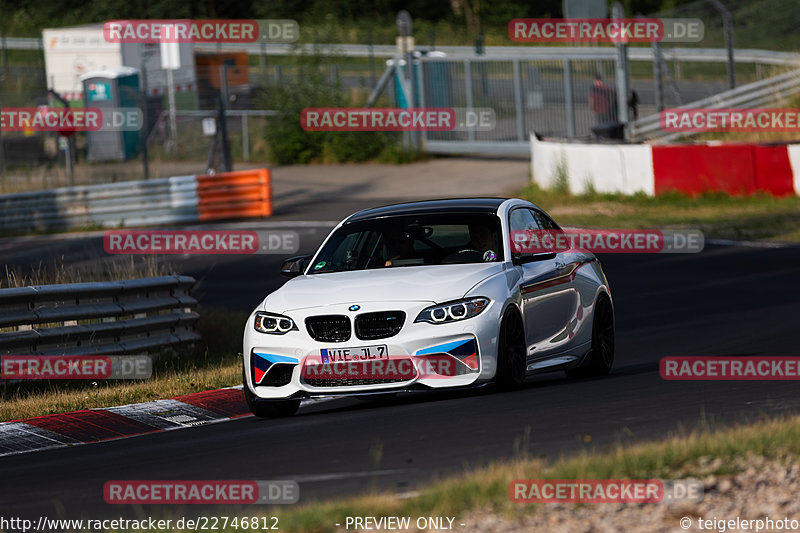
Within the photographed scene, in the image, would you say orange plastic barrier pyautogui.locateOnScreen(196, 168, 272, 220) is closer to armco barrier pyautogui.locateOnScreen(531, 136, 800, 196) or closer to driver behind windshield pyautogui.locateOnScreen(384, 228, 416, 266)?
armco barrier pyautogui.locateOnScreen(531, 136, 800, 196)

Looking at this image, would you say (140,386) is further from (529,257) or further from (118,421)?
(529,257)

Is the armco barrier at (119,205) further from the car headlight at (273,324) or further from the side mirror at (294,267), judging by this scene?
the car headlight at (273,324)

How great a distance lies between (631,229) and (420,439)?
16.0 m

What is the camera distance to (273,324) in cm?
990

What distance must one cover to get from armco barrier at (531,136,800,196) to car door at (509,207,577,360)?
14824 millimetres

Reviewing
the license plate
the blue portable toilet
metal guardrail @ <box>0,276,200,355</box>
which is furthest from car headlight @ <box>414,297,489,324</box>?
the blue portable toilet

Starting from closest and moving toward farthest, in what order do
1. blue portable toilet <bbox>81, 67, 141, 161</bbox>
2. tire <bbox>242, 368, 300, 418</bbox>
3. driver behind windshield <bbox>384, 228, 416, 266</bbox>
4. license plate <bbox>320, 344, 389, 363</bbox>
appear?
license plate <bbox>320, 344, 389, 363</bbox>, tire <bbox>242, 368, 300, 418</bbox>, driver behind windshield <bbox>384, 228, 416, 266</bbox>, blue portable toilet <bbox>81, 67, 141, 161</bbox>

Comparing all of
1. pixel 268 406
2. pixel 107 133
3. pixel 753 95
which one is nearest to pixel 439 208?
pixel 268 406

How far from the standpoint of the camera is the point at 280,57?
59062 millimetres

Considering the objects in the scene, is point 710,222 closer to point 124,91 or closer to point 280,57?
point 124,91

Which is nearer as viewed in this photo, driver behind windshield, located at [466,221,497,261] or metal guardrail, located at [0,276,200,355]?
driver behind windshield, located at [466,221,497,261]

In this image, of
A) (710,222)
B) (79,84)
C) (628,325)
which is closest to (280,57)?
(79,84)

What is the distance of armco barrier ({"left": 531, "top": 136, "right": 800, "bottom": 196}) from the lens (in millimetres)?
25375

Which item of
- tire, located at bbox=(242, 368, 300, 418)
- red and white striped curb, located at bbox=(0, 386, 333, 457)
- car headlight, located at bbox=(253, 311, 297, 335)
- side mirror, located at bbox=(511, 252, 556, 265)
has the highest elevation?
side mirror, located at bbox=(511, 252, 556, 265)
